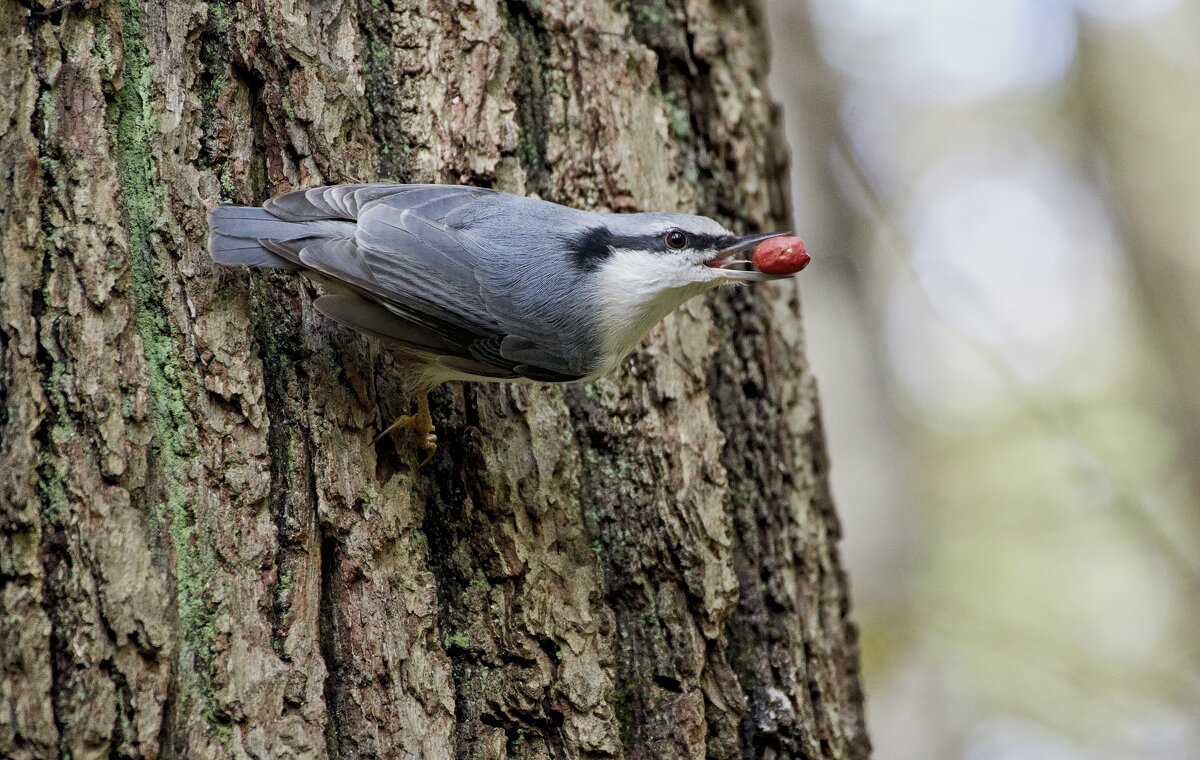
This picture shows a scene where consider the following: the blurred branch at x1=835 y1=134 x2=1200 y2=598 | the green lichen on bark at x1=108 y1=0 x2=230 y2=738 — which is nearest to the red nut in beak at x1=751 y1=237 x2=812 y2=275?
the green lichen on bark at x1=108 y1=0 x2=230 y2=738

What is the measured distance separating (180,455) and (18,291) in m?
0.46

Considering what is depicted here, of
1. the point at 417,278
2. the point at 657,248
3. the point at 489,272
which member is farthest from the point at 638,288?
the point at 417,278

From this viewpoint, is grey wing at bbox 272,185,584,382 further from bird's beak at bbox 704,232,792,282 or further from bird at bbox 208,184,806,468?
bird's beak at bbox 704,232,792,282

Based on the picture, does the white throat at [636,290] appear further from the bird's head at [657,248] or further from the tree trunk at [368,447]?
the tree trunk at [368,447]

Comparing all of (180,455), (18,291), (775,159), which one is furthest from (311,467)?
(775,159)

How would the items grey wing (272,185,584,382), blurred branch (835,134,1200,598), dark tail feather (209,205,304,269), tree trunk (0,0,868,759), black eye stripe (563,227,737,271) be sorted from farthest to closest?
blurred branch (835,134,1200,598)
black eye stripe (563,227,737,271)
grey wing (272,185,584,382)
dark tail feather (209,205,304,269)
tree trunk (0,0,868,759)

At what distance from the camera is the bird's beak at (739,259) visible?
102 inches

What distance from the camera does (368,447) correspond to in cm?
236

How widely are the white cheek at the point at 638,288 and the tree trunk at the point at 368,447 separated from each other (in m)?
0.21

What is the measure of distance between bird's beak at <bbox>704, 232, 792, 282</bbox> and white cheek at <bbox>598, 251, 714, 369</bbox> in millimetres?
63

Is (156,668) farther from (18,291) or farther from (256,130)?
(256,130)

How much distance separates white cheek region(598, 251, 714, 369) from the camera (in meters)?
2.63

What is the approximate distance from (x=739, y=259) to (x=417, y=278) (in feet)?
2.91

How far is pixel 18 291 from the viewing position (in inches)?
78.7
